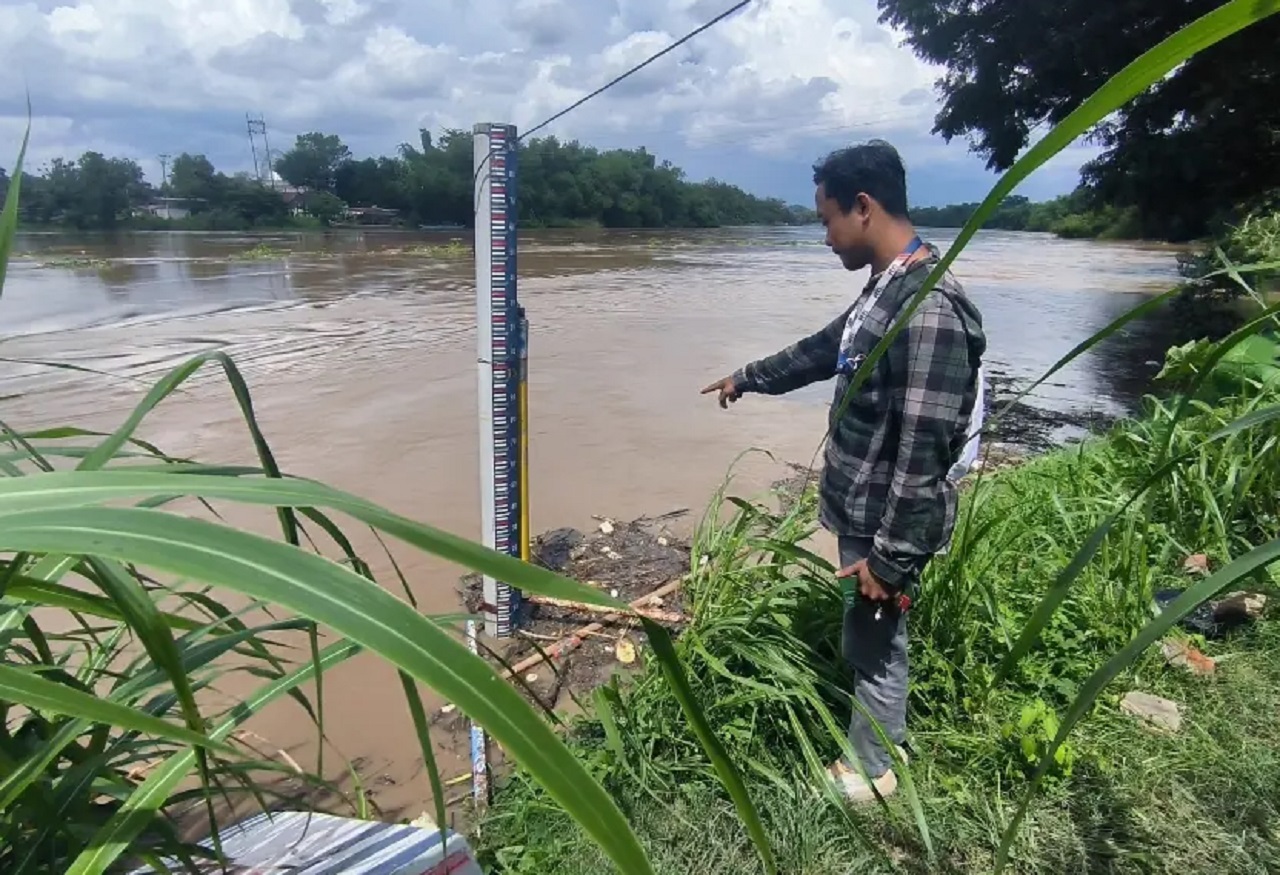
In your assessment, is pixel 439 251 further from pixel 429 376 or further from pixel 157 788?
Result: pixel 157 788

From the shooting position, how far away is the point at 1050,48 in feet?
35.9

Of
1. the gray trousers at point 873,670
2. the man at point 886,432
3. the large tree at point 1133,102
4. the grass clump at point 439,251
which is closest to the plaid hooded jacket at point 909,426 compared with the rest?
the man at point 886,432

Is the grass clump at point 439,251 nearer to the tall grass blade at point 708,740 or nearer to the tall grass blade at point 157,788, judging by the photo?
the tall grass blade at point 157,788

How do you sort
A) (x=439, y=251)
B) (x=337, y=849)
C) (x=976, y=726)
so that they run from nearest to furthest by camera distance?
1. (x=337, y=849)
2. (x=976, y=726)
3. (x=439, y=251)

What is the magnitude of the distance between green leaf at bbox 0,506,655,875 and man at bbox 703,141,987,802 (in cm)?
153

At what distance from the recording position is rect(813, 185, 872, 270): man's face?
212 cm

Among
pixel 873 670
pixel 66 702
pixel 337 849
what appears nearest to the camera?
pixel 66 702

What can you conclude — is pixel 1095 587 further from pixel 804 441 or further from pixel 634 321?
pixel 634 321

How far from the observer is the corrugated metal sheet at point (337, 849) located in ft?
4.23

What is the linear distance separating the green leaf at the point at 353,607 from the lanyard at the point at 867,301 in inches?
68.3

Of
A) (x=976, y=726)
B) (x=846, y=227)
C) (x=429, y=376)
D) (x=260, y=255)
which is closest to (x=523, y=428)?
(x=846, y=227)

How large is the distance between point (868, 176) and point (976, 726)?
153 centimetres

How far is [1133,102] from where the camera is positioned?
9.71m

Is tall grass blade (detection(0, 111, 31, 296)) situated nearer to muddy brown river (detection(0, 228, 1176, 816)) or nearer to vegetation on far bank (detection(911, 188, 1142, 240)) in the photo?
muddy brown river (detection(0, 228, 1176, 816))
